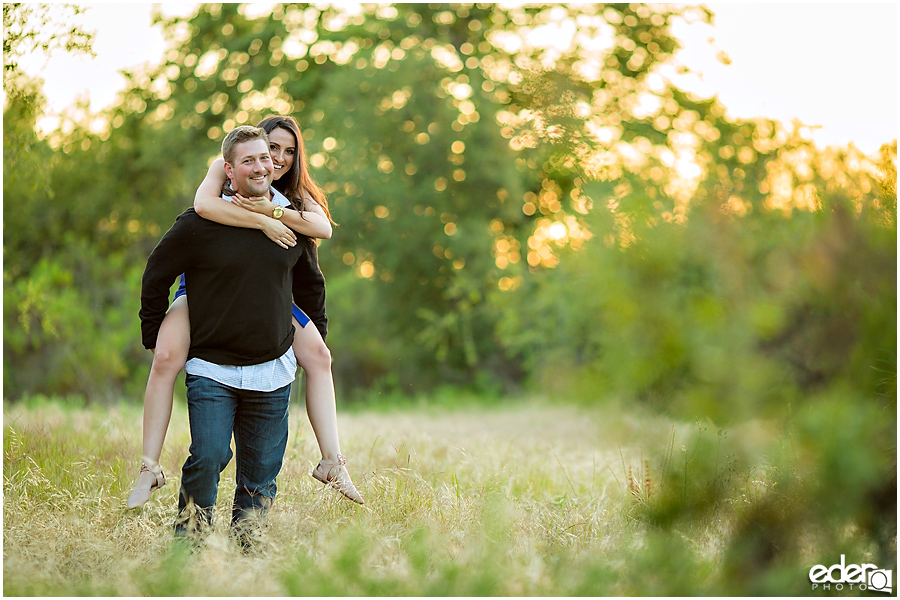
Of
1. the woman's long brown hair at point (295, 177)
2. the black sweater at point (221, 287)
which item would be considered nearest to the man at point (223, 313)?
the black sweater at point (221, 287)

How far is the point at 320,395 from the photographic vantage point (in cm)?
350

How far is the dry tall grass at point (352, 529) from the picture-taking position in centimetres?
261

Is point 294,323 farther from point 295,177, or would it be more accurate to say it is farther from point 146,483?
point 146,483

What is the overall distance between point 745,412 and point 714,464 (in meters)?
0.40

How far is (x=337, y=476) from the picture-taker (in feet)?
11.3

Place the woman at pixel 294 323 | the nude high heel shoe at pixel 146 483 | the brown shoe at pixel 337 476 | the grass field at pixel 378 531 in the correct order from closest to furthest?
1. the grass field at pixel 378 531
2. the nude high heel shoe at pixel 146 483
3. the woman at pixel 294 323
4. the brown shoe at pixel 337 476

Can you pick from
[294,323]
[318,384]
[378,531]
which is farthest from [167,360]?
[378,531]

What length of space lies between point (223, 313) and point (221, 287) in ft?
0.34

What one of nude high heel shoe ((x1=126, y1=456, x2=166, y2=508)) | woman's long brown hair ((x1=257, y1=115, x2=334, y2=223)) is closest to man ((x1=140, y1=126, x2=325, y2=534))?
nude high heel shoe ((x1=126, y1=456, x2=166, y2=508))

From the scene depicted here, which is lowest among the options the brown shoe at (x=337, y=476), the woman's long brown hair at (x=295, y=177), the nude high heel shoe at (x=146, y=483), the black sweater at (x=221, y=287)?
the brown shoe at (x=337, y=476)

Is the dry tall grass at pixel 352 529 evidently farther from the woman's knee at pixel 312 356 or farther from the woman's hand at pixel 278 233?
the woman's hand at pixel 278 233

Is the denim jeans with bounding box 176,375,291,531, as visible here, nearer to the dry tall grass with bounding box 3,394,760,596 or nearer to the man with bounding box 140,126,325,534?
the man with bounding box 140,126,325,534

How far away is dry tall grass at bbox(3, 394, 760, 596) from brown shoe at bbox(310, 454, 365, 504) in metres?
0.16

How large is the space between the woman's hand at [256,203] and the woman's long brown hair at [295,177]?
0.27 meters
